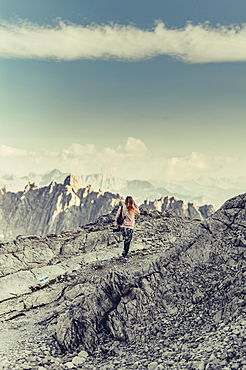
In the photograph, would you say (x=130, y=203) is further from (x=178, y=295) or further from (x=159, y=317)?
(x=159, y=317)

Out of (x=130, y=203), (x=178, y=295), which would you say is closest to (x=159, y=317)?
(x=178, y=295)

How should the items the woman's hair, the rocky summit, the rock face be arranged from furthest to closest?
1. the woman's hair
2. the rock face
3. the rocky summit

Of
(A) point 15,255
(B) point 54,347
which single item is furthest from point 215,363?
(A) point 15,255

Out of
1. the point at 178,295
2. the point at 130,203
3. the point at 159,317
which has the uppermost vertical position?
the point at 130,203

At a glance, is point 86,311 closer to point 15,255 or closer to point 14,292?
point 14,292

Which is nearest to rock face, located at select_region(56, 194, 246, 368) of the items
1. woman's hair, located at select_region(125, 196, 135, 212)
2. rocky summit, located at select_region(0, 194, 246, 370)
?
rocky summit, located at select_region(0, 194, 246, 370)

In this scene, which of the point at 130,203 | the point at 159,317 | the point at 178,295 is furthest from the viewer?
the point at 130,203

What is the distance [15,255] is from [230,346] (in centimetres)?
2251

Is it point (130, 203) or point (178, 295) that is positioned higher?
point (130, 203)

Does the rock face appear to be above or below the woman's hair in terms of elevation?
below

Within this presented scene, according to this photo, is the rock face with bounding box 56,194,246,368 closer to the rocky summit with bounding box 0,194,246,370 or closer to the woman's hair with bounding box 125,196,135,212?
the rocky summit with bounding box 0,194,246,370

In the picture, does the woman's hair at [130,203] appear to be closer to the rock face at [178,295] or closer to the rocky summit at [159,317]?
the rocky summit at [159,317]

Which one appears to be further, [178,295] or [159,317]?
[178,295]

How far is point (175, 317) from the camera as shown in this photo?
34.2 ft
